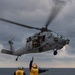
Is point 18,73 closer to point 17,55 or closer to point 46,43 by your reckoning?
point 46,43

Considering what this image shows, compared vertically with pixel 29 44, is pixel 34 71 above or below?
below

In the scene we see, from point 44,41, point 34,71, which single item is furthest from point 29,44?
point 34,71

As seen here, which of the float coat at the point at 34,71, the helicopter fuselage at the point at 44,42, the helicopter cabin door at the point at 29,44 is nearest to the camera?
the float coat at the point at 34,71

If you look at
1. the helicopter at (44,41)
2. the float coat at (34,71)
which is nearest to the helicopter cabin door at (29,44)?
the helicopter at (44,41)

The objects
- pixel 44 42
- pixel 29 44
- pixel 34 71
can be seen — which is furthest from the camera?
pixel 29 44

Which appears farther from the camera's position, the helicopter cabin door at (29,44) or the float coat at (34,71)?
the helicopter cabin door at (29,44)

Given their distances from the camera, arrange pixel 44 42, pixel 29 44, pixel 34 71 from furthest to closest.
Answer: pixel 29 44
pixel 44 42
pixel 34 71

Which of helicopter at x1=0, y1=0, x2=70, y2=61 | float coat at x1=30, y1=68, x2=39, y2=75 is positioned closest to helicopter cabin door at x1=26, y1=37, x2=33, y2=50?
helicopter at x1=0, y1=0, x2=70, y2=61

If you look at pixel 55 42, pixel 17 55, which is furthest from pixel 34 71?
pixel 17 55

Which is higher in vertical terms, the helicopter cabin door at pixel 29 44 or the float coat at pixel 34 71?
the helicopter cabin door at pixel 29 44

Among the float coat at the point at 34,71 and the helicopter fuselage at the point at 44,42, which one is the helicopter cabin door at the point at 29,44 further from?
the float coat at the point at 34,71

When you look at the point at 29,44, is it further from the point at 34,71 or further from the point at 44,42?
the point at 34,71

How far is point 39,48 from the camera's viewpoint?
1415 inches

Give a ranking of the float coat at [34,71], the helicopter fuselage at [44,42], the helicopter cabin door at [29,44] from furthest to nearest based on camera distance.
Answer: the helicopter cabin door at [29,44], the helicopter fuselage at [44,42], the float coat at [34,71]
